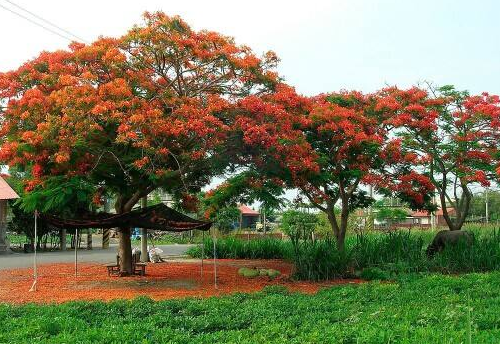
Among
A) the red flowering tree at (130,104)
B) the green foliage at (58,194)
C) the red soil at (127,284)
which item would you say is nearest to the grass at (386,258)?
the red soil at (127,284)

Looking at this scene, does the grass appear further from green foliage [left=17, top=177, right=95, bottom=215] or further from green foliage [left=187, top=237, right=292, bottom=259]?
green foliage [left=187, top=237, right=292, bottom=259]

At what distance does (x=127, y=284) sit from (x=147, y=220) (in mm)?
1641

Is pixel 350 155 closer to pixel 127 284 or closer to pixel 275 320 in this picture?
pixel 127 284

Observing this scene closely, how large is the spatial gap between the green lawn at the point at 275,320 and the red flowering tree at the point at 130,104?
3574 mm

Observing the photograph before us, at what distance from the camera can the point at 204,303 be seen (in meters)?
9.74

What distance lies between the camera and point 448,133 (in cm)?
1795

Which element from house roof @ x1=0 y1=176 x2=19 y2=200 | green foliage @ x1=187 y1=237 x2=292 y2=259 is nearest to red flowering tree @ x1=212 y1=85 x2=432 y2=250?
green foliage @ x1=187 y1=237 x2=292 y2=259

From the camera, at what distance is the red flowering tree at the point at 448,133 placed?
17.0 m

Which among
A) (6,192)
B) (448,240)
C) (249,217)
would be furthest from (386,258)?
(249,217)

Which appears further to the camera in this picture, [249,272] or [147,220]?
[249,272]

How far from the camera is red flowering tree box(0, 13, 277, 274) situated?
1193cm

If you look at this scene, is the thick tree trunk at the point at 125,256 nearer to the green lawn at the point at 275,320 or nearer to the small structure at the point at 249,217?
the green lawn at the point at 275,320

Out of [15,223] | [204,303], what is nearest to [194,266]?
[204,303]

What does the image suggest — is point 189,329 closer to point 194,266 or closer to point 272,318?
point 272,318
